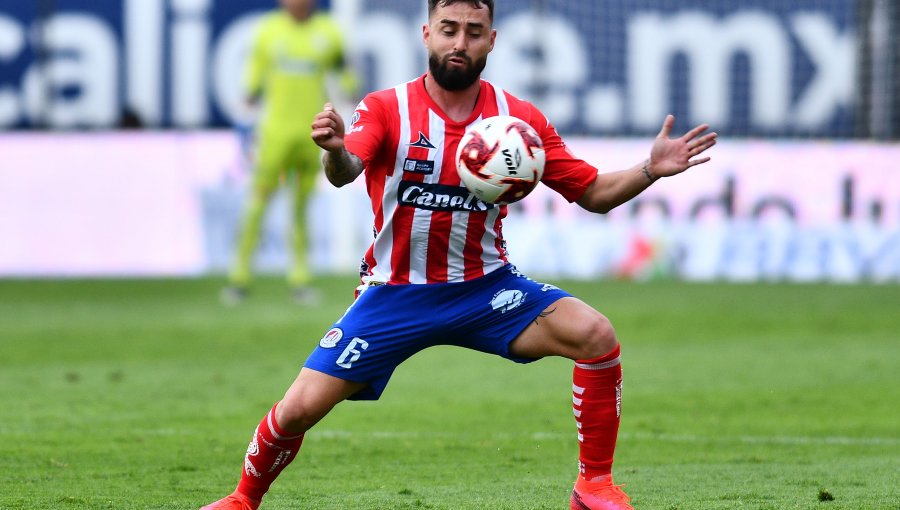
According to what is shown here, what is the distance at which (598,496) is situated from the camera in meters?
5.39

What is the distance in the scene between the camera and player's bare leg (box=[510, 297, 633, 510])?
538 centimetres

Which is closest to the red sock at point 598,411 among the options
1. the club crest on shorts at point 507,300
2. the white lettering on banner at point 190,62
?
the club crest on shorts at point 507,300

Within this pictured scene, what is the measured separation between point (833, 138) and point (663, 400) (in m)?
9.47

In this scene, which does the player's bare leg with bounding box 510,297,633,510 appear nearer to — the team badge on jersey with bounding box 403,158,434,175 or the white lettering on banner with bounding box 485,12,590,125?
the team badge on jersey with bounding box 403,158,434,175

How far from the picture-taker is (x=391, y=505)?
18.3 ft

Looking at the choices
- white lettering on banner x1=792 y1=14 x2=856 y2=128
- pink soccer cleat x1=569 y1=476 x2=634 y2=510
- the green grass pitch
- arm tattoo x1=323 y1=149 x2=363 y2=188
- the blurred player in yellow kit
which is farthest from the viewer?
white lettering on banner x1=792 y1=14 x2=856 y2=128

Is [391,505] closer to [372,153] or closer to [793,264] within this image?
[372,153]

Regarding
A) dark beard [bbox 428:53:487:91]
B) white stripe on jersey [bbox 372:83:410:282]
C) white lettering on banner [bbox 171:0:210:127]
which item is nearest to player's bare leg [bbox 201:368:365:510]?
white stripe on jersey [bbox 372:83:410:282]

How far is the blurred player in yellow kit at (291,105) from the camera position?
1388 centimetres

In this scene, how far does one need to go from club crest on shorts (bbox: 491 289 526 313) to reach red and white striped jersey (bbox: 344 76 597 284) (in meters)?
0.12

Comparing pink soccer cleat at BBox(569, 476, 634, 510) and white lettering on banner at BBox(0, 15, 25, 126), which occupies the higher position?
white lettering on banner at BBox(0, 15, 25, 126)

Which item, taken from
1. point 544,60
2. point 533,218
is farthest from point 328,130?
point 544,60

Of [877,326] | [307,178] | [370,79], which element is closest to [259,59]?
[307,178]

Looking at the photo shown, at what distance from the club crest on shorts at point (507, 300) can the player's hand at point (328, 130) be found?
0.90 meters
